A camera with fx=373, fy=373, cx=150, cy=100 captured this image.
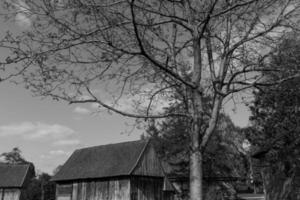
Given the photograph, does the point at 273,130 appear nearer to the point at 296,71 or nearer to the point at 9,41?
the point at 296,71

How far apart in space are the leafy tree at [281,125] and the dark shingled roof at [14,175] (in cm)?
3767

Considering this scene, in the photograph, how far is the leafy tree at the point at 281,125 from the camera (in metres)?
9.62

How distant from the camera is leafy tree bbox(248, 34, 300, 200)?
9.62m

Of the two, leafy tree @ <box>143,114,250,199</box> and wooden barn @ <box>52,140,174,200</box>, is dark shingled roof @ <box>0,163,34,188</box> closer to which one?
wooden barn @ <box>52,140,174,200</box>

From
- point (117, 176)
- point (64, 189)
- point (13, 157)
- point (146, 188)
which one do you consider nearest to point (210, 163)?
point (146, 188)

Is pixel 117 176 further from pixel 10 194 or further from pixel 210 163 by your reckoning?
pixel 10 194

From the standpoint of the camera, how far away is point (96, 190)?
33500 mm

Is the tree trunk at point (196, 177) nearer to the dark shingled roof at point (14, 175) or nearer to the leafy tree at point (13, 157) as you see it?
the dark shingled roof at point (14, 175)

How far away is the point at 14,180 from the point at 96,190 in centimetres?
2604

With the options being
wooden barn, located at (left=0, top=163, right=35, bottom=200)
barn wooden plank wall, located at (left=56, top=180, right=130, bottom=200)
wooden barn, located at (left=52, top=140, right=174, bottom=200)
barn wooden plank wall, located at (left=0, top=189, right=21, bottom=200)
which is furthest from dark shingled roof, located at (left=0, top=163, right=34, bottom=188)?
barn wooden plank wall, located at (left=56, top=180, right=130, bottom=200)

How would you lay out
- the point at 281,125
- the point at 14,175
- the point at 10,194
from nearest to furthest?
the point at 281,125 < the point at 10,194 < the point at 14,175

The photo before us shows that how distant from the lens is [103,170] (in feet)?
112

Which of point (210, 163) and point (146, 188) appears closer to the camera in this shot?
point (146, 188)

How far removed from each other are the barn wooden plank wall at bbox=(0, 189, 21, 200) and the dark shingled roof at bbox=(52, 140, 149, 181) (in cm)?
1771
